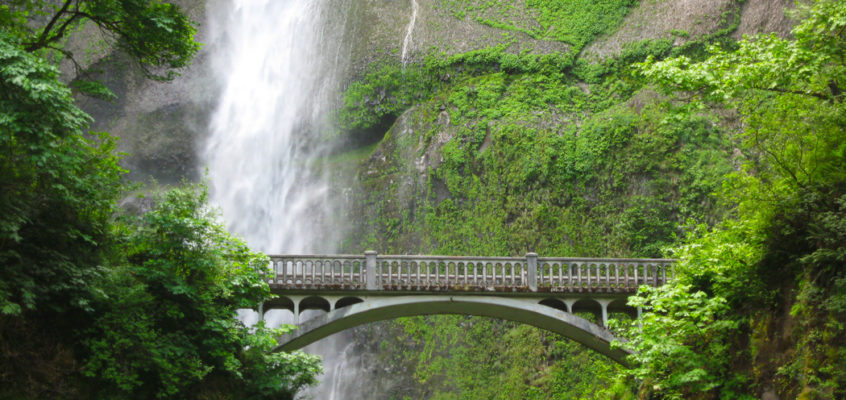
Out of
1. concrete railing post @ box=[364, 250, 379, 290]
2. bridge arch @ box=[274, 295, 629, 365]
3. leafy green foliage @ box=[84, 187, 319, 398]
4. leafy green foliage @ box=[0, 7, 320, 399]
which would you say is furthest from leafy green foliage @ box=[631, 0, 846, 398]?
concrete railing post @ box=[364, 250, 379, 290]

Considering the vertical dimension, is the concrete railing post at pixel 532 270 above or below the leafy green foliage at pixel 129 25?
below

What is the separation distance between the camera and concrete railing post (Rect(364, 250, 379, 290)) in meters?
21.8

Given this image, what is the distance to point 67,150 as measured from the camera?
44.9 feet

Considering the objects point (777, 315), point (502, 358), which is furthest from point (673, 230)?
point (777, 315)

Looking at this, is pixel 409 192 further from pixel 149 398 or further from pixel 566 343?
pixel 149 398

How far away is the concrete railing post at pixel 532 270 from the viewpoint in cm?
2189

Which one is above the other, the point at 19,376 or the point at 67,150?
the point at 67,150

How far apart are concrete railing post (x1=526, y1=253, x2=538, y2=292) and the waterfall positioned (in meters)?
13.1

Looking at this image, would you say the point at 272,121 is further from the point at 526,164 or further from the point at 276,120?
the point at 526,164

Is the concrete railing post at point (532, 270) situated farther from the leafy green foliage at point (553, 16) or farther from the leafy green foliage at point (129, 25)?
the leafy green foliage at point (553, 16)

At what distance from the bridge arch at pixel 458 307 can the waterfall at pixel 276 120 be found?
1080 centimetres

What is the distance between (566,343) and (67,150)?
19192 mm

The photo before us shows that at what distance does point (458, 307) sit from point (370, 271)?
298cm

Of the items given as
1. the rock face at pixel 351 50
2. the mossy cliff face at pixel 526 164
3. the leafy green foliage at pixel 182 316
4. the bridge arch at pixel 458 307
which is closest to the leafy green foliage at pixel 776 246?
the bridge arch at pixel 458 307
